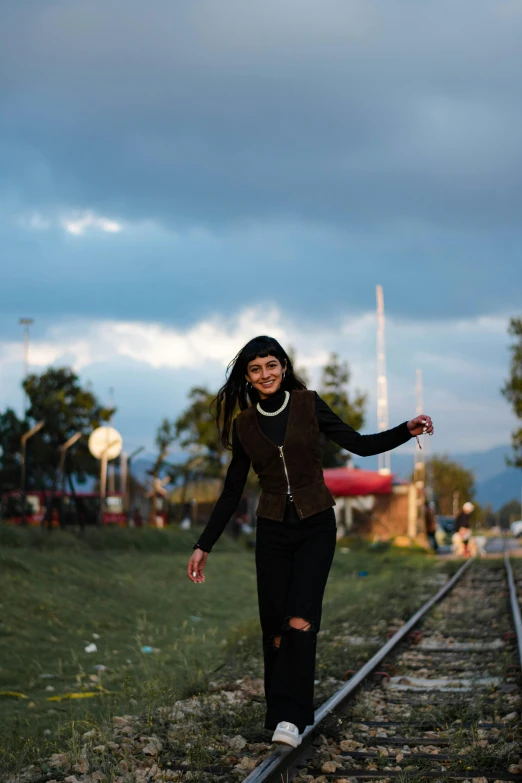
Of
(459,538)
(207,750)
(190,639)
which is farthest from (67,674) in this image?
(459,538)

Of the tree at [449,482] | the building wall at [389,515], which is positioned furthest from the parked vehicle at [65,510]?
the tree at [449,482]

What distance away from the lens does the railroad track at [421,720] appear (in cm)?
493

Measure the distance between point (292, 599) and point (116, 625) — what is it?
23.2 ft

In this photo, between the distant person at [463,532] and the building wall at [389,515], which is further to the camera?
the building wall at [389,515]

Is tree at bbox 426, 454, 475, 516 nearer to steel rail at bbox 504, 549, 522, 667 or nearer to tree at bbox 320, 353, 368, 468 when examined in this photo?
tree at bbox 320, 353, 368, 468

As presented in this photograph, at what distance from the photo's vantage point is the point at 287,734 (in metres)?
4.88

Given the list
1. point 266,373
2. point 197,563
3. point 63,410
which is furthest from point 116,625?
point 63,410

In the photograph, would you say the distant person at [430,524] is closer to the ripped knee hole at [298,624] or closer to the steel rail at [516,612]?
the steel rail at [516,612]

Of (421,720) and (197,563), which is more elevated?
(197,563)

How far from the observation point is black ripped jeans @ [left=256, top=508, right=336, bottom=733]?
499 cm

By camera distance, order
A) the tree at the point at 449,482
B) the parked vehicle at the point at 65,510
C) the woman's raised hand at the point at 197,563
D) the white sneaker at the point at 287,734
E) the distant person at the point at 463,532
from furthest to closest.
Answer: the tree at the point at 449,482, the distant person at the point at 463,532, the parked vehicle at the point at 65,510, the woman's raised hand at the point at 197,563, the white sneaker at the point at 287,734

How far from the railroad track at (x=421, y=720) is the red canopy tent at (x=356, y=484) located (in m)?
22.0

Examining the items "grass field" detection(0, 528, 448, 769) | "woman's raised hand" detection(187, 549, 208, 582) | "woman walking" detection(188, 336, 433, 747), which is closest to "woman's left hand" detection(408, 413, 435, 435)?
"woman walking" detection(188, 336, 433, 747)

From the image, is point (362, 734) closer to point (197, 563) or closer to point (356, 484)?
point (197, 563)
